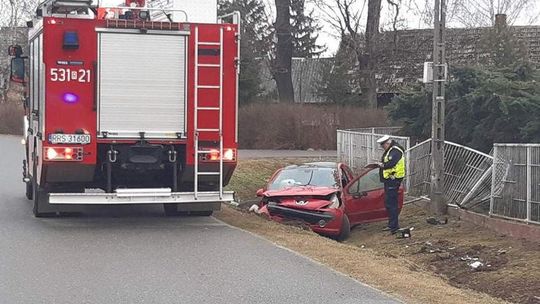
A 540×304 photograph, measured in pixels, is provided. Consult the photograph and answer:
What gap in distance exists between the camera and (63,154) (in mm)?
12430

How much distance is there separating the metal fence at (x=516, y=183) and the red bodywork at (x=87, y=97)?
4.84m

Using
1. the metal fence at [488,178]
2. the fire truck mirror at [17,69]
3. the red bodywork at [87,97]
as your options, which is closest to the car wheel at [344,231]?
the metal fence at [488,178]

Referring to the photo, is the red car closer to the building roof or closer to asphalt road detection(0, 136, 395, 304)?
asphalt road detection(0, 136, 395, 304)

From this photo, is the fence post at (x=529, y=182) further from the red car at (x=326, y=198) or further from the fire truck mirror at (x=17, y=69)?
the fire truck mirror at (x=17, y=69)

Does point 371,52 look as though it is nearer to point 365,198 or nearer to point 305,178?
point 365,198

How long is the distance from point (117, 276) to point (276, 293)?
6.04 feet

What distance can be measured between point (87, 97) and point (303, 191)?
4726mm

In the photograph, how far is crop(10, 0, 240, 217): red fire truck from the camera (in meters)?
12.4

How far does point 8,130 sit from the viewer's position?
164 ft

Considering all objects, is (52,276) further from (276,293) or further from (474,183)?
(474,183)

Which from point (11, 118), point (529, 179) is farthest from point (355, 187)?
point (11, 118)

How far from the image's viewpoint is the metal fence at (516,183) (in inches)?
550

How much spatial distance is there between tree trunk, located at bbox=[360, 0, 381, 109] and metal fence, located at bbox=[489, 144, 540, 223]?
94.1 feet

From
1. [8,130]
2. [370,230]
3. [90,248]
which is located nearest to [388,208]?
[370,230]
